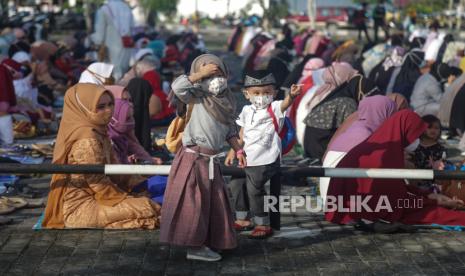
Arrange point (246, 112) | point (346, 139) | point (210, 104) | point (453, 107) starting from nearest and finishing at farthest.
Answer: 1. point (210, 104)
2. point (246, 112)
3. point (346, 139)
4. point (453, 107)

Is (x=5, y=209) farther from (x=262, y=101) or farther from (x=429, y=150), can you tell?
(x=429, y=150)

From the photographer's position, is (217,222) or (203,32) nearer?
(217,222)

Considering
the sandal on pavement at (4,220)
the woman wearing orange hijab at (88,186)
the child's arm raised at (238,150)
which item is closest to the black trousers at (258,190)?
the child's arm raised at (238,150)

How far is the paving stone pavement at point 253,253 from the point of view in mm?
6852

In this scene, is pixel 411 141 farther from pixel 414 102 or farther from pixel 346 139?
pixel 414 102

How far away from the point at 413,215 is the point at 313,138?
138 inches

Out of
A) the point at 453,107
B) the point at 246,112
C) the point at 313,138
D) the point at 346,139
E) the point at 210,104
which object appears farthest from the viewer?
the point at 453,107

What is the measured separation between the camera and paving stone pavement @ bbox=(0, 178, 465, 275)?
22.5 feet

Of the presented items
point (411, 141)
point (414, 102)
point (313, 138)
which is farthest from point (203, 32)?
point (411, 141)

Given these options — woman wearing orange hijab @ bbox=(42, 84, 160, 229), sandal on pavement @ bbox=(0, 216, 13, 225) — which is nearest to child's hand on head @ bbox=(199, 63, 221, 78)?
woman wearing orange hijab @ bbox=(42, 84, 160, 229)

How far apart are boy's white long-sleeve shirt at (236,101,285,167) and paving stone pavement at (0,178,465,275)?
65 centimetres

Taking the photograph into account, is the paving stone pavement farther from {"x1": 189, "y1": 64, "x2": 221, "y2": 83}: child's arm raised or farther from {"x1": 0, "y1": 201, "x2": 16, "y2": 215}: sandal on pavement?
{"x1": 189, "y1": 64, "x2": 221, "y2": 83}: child's arm raised

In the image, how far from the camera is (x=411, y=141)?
811cm

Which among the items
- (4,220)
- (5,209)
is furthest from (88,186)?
(5,209)
